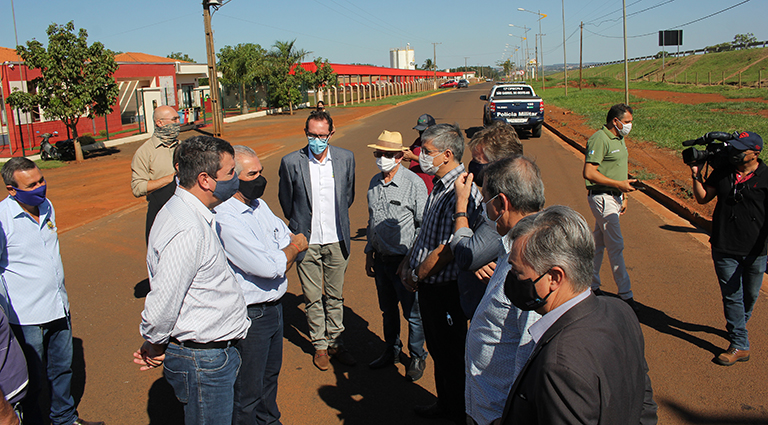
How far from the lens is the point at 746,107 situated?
78.3ft

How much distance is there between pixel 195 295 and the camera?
92.6 inches

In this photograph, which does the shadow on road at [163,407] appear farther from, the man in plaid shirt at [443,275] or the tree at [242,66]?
the tree at [242,66]

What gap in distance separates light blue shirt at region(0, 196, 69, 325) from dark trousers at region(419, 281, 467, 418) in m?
2.40

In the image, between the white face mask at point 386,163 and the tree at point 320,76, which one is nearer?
the white face mask at point 386,163

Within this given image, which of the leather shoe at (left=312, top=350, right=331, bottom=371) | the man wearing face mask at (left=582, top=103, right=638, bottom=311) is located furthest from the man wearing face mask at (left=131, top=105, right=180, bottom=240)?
the man wearing face mask at (left=582, top=103, right=638, bottom=311)

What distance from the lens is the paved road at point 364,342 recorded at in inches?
145

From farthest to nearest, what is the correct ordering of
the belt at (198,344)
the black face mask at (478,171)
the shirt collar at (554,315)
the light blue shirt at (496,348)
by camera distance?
the black face mask at (478,171) < the belt at (198,344) < the light blue shirt at (496,348) < the shirt collar at (554,315)

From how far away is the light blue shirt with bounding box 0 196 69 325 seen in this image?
3.08m

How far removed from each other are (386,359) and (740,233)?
302cm

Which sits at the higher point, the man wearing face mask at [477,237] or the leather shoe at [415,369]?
the man wearing face mask at [477,237]

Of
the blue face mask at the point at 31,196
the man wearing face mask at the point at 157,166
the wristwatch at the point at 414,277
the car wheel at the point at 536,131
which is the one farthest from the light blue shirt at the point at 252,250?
the car wheel at the point at 536,131

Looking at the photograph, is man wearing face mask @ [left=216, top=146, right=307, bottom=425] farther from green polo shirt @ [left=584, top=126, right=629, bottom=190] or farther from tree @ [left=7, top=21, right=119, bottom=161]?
tree @ [left=7, top=21, right=119, bottom=161]

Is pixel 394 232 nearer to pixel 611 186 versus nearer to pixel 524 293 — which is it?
pixel 524 293

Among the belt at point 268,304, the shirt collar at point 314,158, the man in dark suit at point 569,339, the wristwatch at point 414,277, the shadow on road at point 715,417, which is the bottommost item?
the shadow on road at point 715,417
